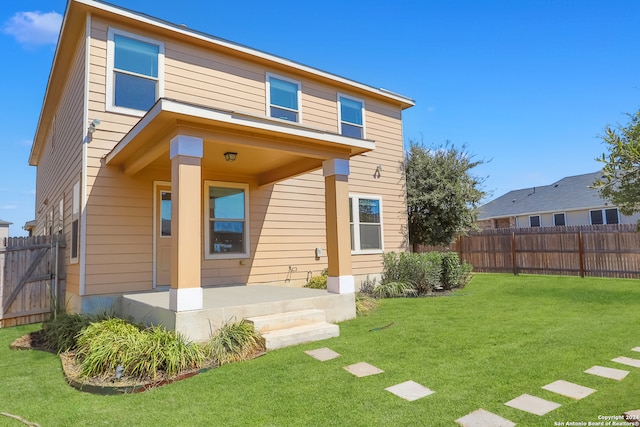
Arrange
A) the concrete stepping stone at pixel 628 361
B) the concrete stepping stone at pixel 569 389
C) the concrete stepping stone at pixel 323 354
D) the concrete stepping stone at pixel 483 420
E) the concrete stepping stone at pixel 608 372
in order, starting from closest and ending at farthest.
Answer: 1. the concrete stepping stone at pixel 483 420
2. the concrete stepping stone at pixel 569 389
3. the concrete stepping stone at pixel 608 372
4. the concrete stepping stone at pixel 628 361
5. the concrete stepping stone at pixel 323 354

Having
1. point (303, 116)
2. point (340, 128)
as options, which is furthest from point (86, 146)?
point (340, 128)

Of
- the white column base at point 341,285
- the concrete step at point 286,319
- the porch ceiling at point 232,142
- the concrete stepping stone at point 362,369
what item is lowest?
the concrete stepping stone at point 362,369

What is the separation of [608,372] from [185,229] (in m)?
4.86

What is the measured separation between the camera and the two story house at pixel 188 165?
16.9ft

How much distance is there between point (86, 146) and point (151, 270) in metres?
2.47

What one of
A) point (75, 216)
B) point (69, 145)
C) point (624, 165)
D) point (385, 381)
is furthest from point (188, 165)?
point (624, 165)

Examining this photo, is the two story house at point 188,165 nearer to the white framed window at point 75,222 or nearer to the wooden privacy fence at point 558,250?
the white framed window at point 75,222

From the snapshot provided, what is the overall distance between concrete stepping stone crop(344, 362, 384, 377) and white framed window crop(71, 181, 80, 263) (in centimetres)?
555

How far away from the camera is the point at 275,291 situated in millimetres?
6785

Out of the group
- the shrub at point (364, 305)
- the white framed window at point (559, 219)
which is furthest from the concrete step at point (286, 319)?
the white framed window at point (559, 219)

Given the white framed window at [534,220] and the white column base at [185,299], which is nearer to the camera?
the white column base at [185,299]

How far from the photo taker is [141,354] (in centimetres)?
404

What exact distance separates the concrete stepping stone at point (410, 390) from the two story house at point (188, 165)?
8.76 feet

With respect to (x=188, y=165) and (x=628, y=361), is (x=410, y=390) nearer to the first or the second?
(x=628, y=361)
